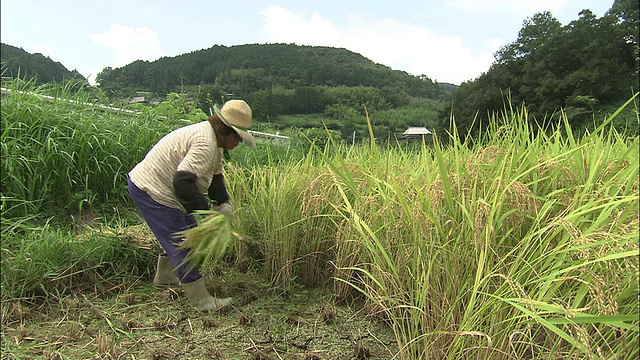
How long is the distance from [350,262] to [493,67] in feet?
93.1

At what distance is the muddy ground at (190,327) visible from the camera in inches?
62.8

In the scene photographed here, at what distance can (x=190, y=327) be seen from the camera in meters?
1.81

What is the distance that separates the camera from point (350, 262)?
191 centimetres

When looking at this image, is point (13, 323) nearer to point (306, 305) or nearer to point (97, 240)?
point (97, 240)

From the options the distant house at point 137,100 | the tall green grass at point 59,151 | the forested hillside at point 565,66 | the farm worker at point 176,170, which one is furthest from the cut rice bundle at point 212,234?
the forested hillside at point 565,66

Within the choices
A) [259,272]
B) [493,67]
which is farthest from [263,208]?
[493,67]

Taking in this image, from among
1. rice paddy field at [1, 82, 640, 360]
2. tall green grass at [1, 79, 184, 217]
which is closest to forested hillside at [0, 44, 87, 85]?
tall green grass at [1, 79, 184, 217]

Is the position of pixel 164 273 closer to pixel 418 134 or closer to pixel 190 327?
pixel 190 327

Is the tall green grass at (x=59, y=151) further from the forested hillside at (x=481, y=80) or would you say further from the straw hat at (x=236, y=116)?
the forested hillside at (x=481, y=80)

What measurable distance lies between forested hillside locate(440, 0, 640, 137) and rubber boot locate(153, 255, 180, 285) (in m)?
18.1

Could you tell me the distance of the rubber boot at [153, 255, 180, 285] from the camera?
7.51 ft

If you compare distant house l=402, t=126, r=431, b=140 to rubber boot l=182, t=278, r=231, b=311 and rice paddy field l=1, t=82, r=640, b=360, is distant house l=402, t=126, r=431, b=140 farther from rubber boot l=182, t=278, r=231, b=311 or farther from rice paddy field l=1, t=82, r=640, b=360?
rubber boot l=182, t=278, r=231, b=311

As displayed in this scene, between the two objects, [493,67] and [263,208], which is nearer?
[263,208]

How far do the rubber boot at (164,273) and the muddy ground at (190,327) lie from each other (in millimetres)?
94
